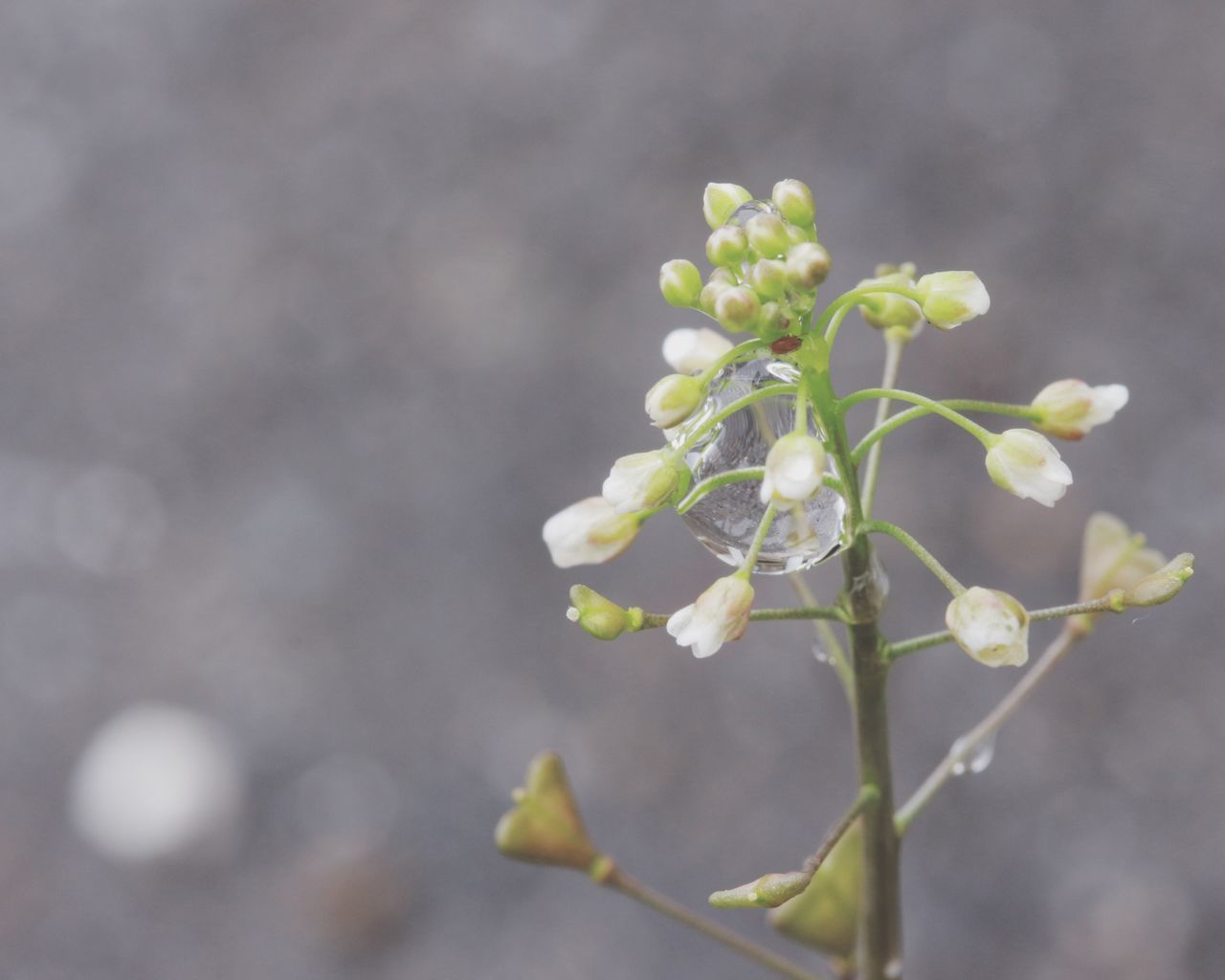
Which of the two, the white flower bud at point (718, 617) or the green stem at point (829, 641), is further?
the green stem at point (829, 641)

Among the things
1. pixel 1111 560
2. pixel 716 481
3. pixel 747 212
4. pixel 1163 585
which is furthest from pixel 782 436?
pixel 1111 560

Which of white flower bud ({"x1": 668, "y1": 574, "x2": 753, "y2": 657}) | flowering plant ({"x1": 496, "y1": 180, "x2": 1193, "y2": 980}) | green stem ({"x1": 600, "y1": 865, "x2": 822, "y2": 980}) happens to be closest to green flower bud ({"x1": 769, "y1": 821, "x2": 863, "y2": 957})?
green stem ({"x1": 600, "y1": 865, "x2": 822, "y2": 980})

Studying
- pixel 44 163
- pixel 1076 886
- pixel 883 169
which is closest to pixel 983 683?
pixel 1076 886

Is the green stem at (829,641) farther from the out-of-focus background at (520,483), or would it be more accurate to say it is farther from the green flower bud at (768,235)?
the out-of-focus background at (520,483)

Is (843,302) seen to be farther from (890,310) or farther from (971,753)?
(971,753)

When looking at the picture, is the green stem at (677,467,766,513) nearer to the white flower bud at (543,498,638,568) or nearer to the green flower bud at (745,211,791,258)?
the white flower bud at (543,498,638,568)

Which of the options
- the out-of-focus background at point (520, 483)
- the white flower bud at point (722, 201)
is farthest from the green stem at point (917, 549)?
the out-of-focus background at point (520, 483)
